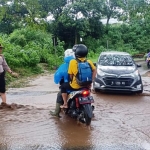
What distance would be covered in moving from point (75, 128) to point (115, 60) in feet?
19.4

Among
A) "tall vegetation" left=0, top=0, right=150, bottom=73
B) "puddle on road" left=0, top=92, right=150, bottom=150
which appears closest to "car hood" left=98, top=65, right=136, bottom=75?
"puddle on road" left=0, top=92, right=150, bottom=150

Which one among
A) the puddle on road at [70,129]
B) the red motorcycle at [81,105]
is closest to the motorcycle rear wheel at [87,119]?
the red motorcycle at [81,105]

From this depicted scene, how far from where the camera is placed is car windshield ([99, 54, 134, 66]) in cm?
1180

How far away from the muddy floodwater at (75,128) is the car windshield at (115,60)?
2101 mm

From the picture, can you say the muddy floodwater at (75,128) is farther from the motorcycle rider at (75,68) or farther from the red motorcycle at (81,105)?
the motorcycle rider at (75,68)

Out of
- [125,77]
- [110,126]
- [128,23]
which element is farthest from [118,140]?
[128,23]

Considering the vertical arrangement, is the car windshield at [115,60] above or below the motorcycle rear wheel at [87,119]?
above

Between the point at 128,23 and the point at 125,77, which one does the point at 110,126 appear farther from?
the point at 128,23

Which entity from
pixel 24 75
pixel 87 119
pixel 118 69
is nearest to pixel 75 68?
pixel 87 119

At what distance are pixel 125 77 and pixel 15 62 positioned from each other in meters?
8.27

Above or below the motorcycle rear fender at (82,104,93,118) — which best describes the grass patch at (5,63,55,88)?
below

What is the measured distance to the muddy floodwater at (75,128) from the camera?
5.46 meters

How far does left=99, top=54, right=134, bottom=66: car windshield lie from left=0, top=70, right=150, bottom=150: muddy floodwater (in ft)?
6.89

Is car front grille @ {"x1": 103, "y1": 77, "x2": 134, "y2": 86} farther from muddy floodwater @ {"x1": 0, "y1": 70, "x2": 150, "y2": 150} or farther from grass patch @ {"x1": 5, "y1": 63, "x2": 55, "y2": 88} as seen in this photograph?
grass patch @ {"x1": 5, "y1": 63, "x2": 55, "y2": 88}
